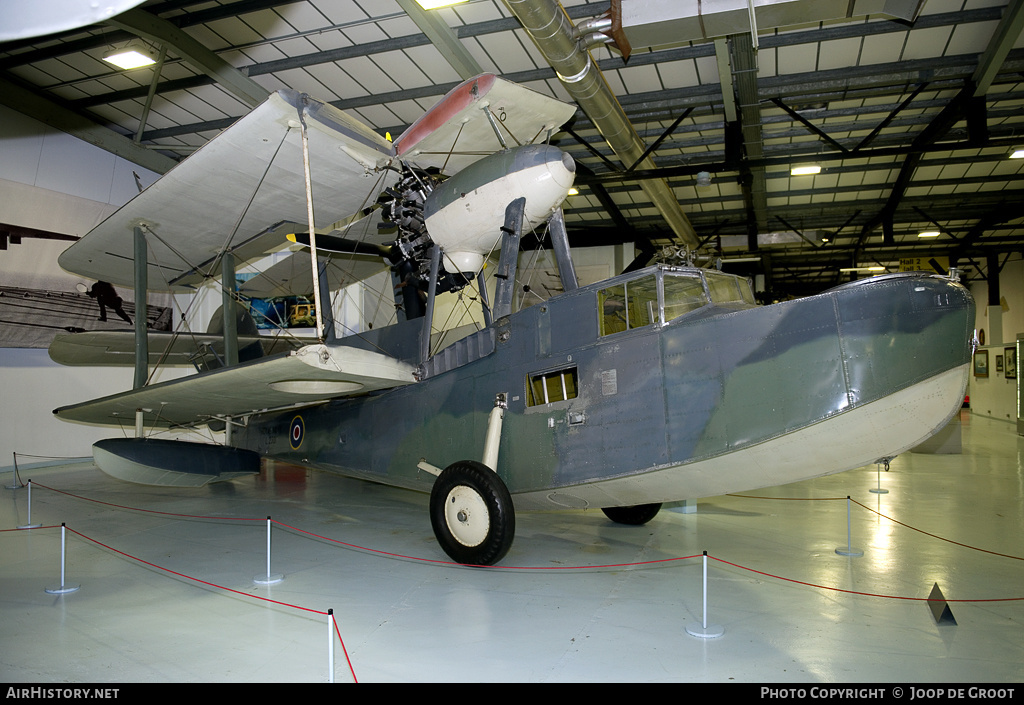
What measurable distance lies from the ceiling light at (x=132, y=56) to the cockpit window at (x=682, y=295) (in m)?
9.70

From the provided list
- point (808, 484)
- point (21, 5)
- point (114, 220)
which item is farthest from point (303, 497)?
point (21, 5)

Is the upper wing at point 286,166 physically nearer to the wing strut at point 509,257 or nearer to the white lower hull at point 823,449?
the wing strut at point 509,257

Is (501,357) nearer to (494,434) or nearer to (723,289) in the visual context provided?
(494,434)

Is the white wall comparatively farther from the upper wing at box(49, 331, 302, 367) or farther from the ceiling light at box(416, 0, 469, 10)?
the upper wing at box(49, 331, 302, 367)

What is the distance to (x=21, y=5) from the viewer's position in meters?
1.81

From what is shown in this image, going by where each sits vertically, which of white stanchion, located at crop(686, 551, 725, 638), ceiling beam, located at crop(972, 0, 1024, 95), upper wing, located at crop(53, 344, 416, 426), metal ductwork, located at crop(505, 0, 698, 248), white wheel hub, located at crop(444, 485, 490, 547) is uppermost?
ceiling beam, located at crop(972, 0, 1024, 95)

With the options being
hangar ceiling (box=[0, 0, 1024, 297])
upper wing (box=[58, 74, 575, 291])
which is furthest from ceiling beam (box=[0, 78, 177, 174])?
upper wing (box=[58, 74, 575, 291])

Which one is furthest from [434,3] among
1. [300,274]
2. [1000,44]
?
[1000,44]

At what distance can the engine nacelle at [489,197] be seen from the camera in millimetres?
6207

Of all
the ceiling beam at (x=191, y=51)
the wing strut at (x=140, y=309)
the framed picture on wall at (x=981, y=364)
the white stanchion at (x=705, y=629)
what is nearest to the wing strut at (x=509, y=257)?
the white stanchion at (x=705, y=629)

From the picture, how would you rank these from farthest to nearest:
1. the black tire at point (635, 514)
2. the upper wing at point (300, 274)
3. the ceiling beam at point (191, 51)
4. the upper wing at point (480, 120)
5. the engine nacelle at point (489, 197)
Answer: the upper wing at point (300, 274), the ceiling beam at point (191, 51), the black tire at point (635, 514), the upper wing at point (480, 120), the engine nacelle at point (489, 197)

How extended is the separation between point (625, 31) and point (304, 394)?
5572 mm

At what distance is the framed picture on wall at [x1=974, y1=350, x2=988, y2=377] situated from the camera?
2622 centimetres

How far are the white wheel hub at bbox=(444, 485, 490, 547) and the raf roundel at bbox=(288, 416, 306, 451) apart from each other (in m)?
3.88
